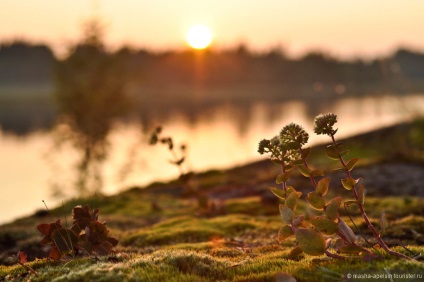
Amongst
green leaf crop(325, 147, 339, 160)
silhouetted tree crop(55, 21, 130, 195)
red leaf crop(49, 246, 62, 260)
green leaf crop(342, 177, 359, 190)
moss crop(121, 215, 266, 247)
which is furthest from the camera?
silhouetted tree crop(55, 21, 130, 195)

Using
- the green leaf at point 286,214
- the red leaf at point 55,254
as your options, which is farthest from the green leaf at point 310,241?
the red leaf at point 55,254

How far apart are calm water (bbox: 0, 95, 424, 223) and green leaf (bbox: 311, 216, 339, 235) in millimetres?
16076

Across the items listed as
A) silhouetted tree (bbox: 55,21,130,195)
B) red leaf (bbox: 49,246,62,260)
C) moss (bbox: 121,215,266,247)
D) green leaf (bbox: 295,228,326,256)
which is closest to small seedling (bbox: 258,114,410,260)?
green leaf (bbox: 295,228,326,256)

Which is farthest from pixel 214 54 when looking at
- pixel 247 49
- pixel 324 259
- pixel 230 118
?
pixel 324 259

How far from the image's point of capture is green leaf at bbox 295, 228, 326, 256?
4566 millimetres

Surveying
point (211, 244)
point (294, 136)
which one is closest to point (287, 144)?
point (294, 136)

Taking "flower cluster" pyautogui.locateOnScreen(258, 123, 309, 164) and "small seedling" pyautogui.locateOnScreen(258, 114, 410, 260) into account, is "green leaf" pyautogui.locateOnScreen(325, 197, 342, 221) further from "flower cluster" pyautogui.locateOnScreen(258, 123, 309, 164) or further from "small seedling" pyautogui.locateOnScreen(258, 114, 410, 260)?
"flower cluster" pyautogui.locateOnScreen(258, 123, 309, 164)

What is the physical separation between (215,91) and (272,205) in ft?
502

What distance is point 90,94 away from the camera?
30219 millimetres

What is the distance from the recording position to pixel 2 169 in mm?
37406

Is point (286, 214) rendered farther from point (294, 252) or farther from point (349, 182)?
point (349, 182)

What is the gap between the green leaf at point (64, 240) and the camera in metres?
5.54

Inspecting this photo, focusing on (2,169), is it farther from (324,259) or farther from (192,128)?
(324,259)

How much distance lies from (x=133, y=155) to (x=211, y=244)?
23830 mm
